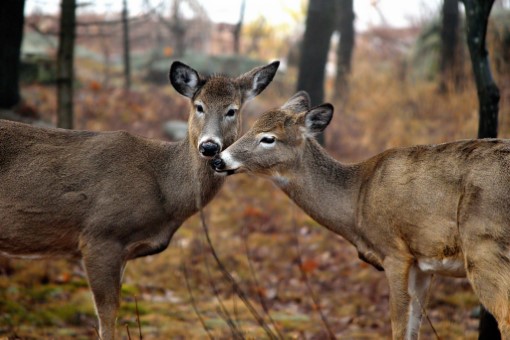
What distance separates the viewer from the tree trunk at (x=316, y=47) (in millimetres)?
16453

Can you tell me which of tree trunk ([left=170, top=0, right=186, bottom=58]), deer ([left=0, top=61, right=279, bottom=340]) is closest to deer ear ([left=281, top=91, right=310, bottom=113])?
deer ([left=0, top=61, right=279, bottom=340])

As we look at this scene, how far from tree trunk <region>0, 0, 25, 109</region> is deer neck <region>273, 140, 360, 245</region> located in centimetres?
537

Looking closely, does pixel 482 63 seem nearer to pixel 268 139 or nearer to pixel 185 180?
pixel 268 139

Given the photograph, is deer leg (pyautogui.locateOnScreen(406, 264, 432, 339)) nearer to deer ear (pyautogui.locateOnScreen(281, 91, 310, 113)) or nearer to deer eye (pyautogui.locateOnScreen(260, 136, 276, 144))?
deer eye (pyautogui.locateOnScreen(260, 136, 276, 144))

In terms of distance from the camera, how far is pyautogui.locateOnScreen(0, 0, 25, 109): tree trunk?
10.0m

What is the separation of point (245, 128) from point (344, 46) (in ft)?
22.6

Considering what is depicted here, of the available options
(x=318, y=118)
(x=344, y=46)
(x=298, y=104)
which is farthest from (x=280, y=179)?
(x=344, y=46)

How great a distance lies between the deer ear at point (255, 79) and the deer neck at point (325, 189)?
43.5 inches

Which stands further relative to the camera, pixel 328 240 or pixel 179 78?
pixel 328 240

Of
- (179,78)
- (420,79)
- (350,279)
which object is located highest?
(179,78)

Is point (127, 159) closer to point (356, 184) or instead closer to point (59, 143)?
point (59, 143)

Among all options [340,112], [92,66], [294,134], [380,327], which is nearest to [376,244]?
[294,134]

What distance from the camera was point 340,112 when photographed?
2000 cm

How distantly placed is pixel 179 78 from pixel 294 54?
20794mm
